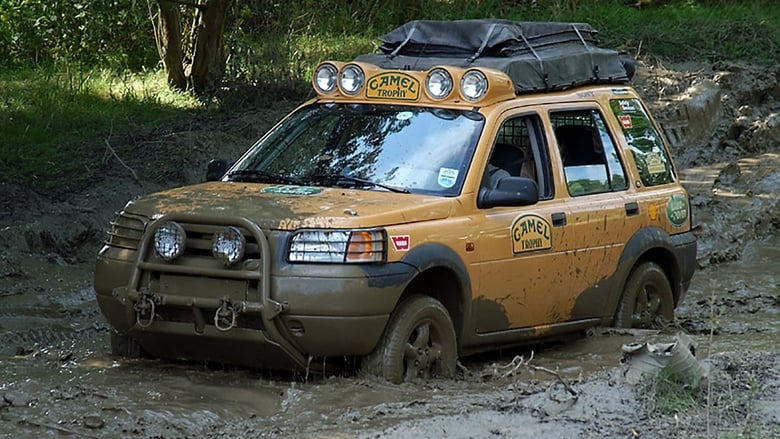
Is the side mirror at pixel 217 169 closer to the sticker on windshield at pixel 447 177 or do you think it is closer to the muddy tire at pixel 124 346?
the muddy tire at pixel 124 346

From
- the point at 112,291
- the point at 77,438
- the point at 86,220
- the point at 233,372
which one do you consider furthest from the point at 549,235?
the point at 86,220

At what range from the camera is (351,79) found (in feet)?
26.9

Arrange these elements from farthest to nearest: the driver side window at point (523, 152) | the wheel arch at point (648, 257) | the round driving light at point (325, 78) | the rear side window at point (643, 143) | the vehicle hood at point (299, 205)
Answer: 1. the rear side window at point (643, 143)
2. the wheel arch at point (648, 257)
3. the round driving light at point (325, 78)
4. the driver side window at point (523, 152)
5. the vehicle hood at point (299, 205)

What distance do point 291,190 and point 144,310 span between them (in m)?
1.06

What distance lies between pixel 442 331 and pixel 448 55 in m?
2.12

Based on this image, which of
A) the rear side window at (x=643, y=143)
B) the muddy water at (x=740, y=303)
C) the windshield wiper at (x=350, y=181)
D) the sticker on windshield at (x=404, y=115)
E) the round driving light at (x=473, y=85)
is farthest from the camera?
the muddy water at (x=740, y=303)

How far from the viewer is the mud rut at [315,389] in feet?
20.4

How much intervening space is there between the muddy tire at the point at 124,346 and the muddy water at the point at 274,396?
67 millimetres

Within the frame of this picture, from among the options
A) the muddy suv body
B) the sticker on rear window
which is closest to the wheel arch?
the muddy suv body

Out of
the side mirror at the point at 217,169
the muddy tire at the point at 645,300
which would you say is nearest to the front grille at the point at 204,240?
the side mirror at the point at 217,169

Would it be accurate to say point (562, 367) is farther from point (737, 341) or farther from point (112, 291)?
point (112, 291)

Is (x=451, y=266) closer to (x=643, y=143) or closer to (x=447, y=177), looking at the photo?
(x=447, y=177)

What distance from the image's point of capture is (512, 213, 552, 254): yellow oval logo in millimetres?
7695

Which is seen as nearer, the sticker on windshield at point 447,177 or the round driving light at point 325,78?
the sticker on windshield at point 447,177
